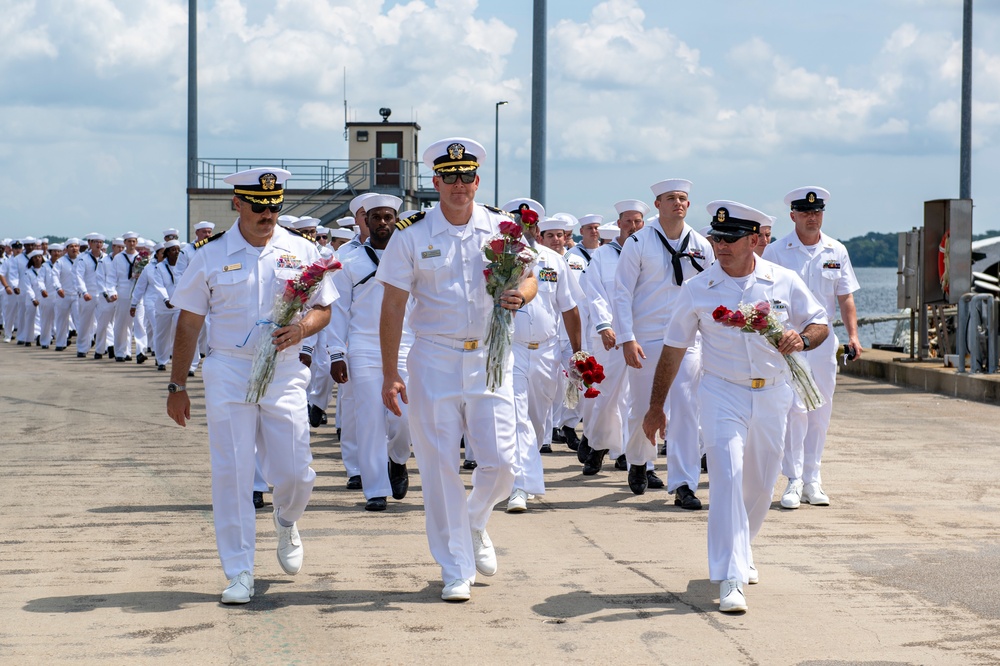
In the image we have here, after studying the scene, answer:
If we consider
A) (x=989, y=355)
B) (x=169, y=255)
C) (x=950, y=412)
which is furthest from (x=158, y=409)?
(x=989, y=355)

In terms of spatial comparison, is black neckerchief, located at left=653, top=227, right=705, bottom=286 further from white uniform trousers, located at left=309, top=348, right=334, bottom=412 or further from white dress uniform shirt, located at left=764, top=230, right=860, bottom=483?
white uniform trousers, located at left=309, top=348, right=334, bottom=412

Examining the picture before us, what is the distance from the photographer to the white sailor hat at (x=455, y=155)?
7.13m

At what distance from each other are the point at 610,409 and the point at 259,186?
4835 millimetres

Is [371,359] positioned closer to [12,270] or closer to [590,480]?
[590,480]

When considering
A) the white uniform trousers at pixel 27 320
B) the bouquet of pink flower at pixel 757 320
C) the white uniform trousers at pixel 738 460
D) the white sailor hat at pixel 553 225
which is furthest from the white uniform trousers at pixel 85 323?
the bouquet of pink flower at pixel 757 320

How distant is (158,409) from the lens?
17.4 m

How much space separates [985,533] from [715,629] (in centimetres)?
328

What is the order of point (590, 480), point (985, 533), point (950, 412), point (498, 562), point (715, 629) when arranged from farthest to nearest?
point (950, 412) < point (590, 480) < point (985, 533) < point (498, 562) < point (715, 629)

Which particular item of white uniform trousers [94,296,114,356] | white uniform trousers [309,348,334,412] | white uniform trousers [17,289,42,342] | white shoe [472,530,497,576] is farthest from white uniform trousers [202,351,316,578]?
white uniform trousers [17,289,42,342]

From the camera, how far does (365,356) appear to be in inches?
393

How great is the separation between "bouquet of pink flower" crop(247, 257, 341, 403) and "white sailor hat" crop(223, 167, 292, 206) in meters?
0.42

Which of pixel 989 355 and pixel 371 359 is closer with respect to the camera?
pixel 371 359

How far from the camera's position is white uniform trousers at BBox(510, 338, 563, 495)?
9562 mm

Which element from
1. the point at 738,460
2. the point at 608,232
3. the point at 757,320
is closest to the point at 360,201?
the point at 757,320
